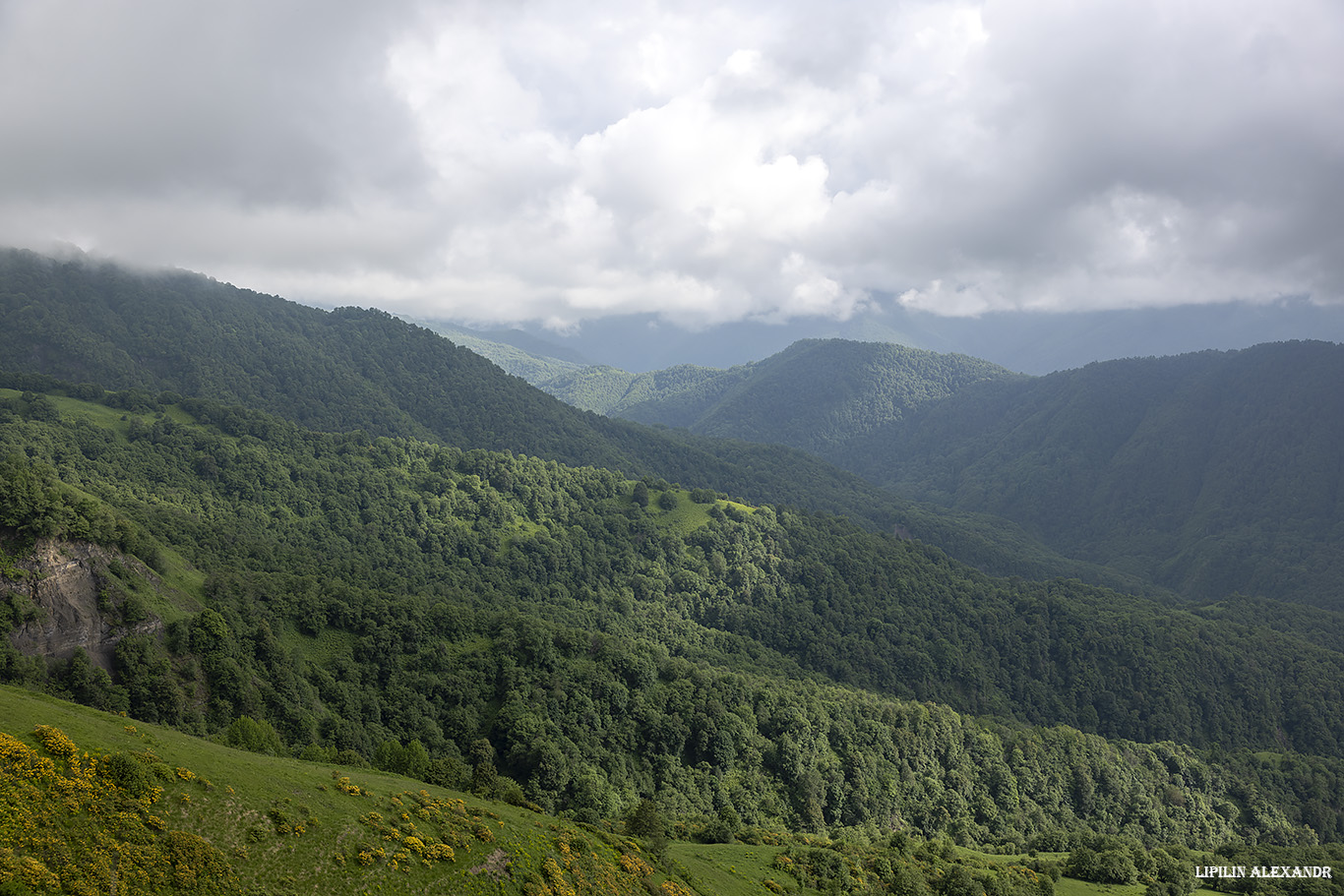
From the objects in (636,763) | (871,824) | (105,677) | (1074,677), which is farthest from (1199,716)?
(105,677)

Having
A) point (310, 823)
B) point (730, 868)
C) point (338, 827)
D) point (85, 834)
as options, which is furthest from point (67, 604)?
point (730, 868)

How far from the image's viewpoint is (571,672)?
4326 inches

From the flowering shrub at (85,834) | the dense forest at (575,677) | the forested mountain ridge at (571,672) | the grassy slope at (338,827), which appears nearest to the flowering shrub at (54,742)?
the flowering shrub at (85,834)

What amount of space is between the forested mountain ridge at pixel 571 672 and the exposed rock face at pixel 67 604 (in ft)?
4.96

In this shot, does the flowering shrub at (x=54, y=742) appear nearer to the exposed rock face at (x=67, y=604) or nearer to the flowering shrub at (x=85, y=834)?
the flowering shrub at (x=85, y=834)

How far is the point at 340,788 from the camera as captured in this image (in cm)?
5138

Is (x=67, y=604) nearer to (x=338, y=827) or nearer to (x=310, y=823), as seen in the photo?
(x=310, y=823)

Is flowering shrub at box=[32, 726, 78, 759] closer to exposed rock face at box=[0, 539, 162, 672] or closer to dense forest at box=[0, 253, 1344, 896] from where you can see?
dense forest at box=[0, 253, 1344, 896]

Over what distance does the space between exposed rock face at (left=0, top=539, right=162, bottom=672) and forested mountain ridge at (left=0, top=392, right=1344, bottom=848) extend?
151cm

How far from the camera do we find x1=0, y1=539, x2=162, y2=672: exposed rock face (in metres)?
67.7

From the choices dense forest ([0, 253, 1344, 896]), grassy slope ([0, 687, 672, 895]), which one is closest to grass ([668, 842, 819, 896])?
dense forest ([0, 253, 1344, 896])

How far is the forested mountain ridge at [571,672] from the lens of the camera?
85.9m

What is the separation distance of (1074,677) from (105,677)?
204m

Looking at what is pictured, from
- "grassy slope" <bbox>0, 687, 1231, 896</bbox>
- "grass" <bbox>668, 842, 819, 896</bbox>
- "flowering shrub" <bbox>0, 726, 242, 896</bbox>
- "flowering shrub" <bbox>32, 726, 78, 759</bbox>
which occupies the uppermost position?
"flowering shrub" <bbox>32, 726, 78, 759</bbox>
